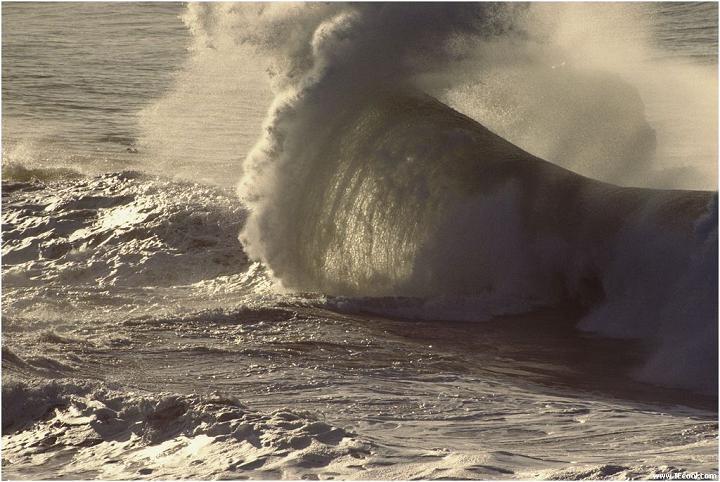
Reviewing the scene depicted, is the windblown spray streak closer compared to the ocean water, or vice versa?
the ocean water

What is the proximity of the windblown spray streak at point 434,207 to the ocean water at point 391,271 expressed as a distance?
2 cm

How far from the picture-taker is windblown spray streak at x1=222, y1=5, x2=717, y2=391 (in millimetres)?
8297

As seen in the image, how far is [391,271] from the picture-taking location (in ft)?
32.2

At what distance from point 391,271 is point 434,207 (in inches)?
27.7

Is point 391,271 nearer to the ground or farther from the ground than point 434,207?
nearer to the ground

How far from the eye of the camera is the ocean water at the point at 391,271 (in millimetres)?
6031

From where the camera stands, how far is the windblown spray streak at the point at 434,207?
8297mm

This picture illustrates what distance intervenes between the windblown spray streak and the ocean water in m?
0.02

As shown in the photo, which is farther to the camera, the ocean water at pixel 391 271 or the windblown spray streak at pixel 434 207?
the windblown spray streak at pixel 434 207

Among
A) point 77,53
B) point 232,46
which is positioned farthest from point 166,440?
point 77,53

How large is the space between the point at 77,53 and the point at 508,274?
1840cm

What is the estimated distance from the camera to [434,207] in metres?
9.88

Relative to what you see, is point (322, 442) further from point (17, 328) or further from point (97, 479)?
point (17, 328)

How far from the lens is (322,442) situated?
19.0 feet
